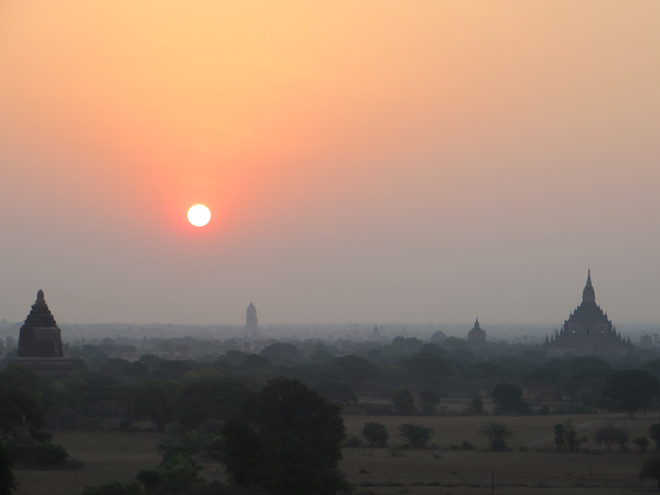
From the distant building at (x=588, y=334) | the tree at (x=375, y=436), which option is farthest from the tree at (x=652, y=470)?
the distant building at (x=588, y=334)

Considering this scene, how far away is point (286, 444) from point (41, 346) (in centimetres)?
4200

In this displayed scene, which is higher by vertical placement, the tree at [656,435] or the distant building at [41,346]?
the distant building at [41,346]

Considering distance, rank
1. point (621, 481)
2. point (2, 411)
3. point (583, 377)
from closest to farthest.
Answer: point (621, 481)
point (2, 411)
point (583, 377)

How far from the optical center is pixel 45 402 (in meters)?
61.4

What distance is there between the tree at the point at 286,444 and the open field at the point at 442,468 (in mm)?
3467

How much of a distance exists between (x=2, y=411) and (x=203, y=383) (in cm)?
1487

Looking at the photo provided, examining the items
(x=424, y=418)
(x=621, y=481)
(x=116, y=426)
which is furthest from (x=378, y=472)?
(x=424, y=418)

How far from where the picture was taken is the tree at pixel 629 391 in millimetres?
75625

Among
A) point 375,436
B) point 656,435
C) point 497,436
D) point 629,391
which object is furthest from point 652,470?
point 629,391

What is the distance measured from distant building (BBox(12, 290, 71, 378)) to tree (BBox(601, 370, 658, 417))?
35.7 meters

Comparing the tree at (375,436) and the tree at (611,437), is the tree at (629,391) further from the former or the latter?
the tree at (375,436)

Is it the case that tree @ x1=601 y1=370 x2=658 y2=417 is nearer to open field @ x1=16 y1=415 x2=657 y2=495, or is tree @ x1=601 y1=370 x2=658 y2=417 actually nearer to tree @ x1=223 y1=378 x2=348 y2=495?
open field @ x1=16 y1=415 x2=657 y2=495

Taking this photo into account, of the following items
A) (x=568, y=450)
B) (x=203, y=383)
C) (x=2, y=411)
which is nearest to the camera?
(x=2, y=411)

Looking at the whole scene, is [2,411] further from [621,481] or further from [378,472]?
[621,481]
